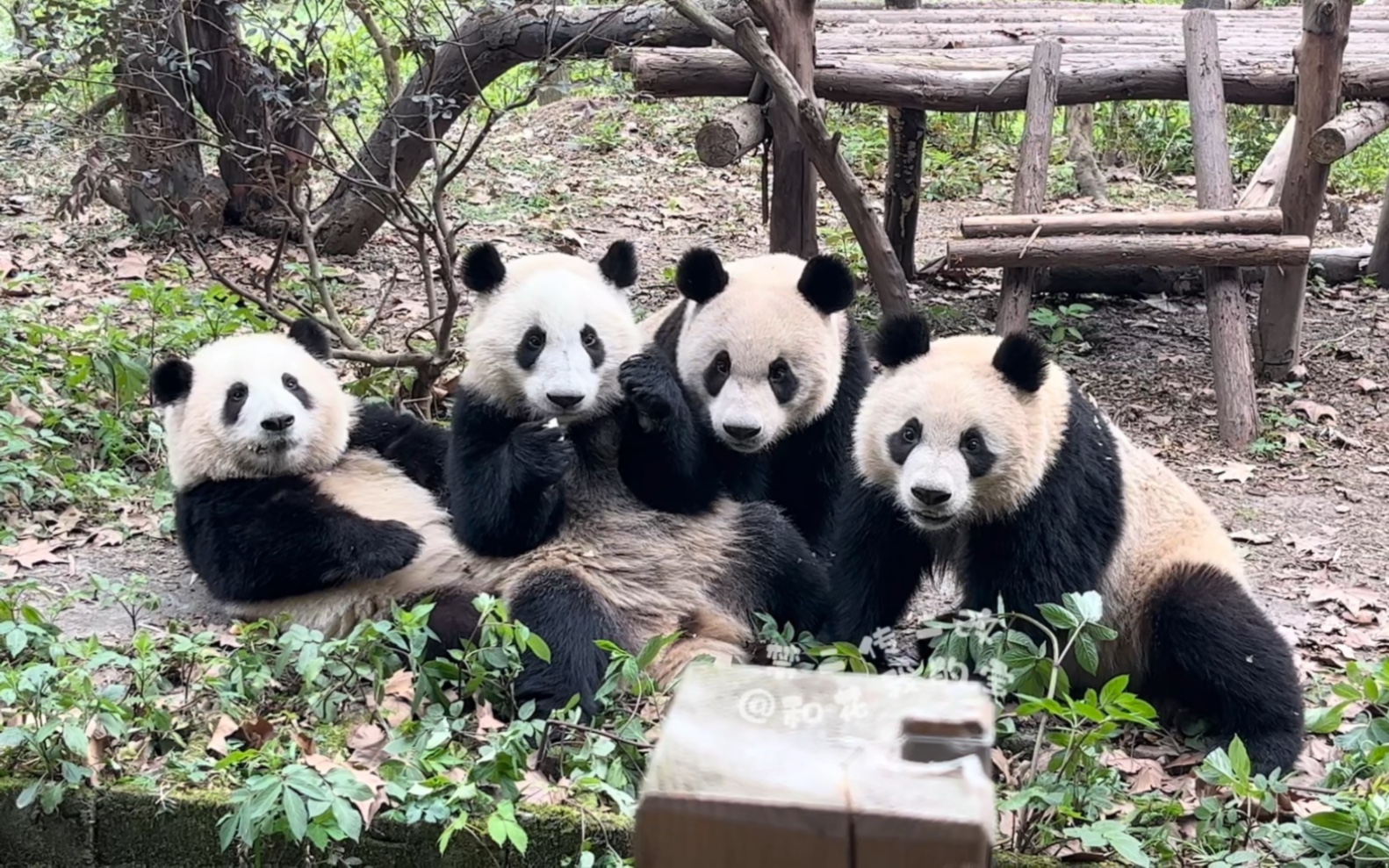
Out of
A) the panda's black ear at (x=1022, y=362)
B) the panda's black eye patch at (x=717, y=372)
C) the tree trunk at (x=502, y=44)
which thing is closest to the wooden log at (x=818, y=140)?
the tree trunk at (x=502, y=44)

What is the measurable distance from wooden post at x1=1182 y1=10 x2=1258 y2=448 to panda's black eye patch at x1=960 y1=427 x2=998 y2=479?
3.59 metres

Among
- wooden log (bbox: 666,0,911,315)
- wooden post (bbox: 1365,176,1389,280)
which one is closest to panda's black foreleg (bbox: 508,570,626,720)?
wooden log (bbox: 666,0,911,315)

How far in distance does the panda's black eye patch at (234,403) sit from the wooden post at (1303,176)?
5903mm

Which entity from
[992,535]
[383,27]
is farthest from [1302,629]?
[383,27]

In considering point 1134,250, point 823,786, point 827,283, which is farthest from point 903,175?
point 823,786

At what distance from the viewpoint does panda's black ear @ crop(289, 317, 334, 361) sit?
5203mm

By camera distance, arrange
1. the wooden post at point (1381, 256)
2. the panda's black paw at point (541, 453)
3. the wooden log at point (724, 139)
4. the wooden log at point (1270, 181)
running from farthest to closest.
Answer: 1. the wooden post at point (1381, 256)
2. the wooden log at point (1270, 181)
3. the wooden log at point (724, 139)
4. the panda's black paw at point (541, 453)

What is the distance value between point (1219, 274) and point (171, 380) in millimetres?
5616

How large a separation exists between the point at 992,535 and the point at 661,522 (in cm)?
124

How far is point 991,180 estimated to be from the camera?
1236 centimetres

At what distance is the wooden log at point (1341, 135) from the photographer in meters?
7.15

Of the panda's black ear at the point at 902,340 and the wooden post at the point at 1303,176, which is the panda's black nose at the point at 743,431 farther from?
the wooden post at the point at 1303,176

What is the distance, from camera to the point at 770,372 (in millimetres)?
4602

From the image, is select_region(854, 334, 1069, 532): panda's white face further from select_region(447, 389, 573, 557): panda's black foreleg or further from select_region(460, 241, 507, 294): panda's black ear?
select_region(460, 241, 507, 294): panda's black ear
